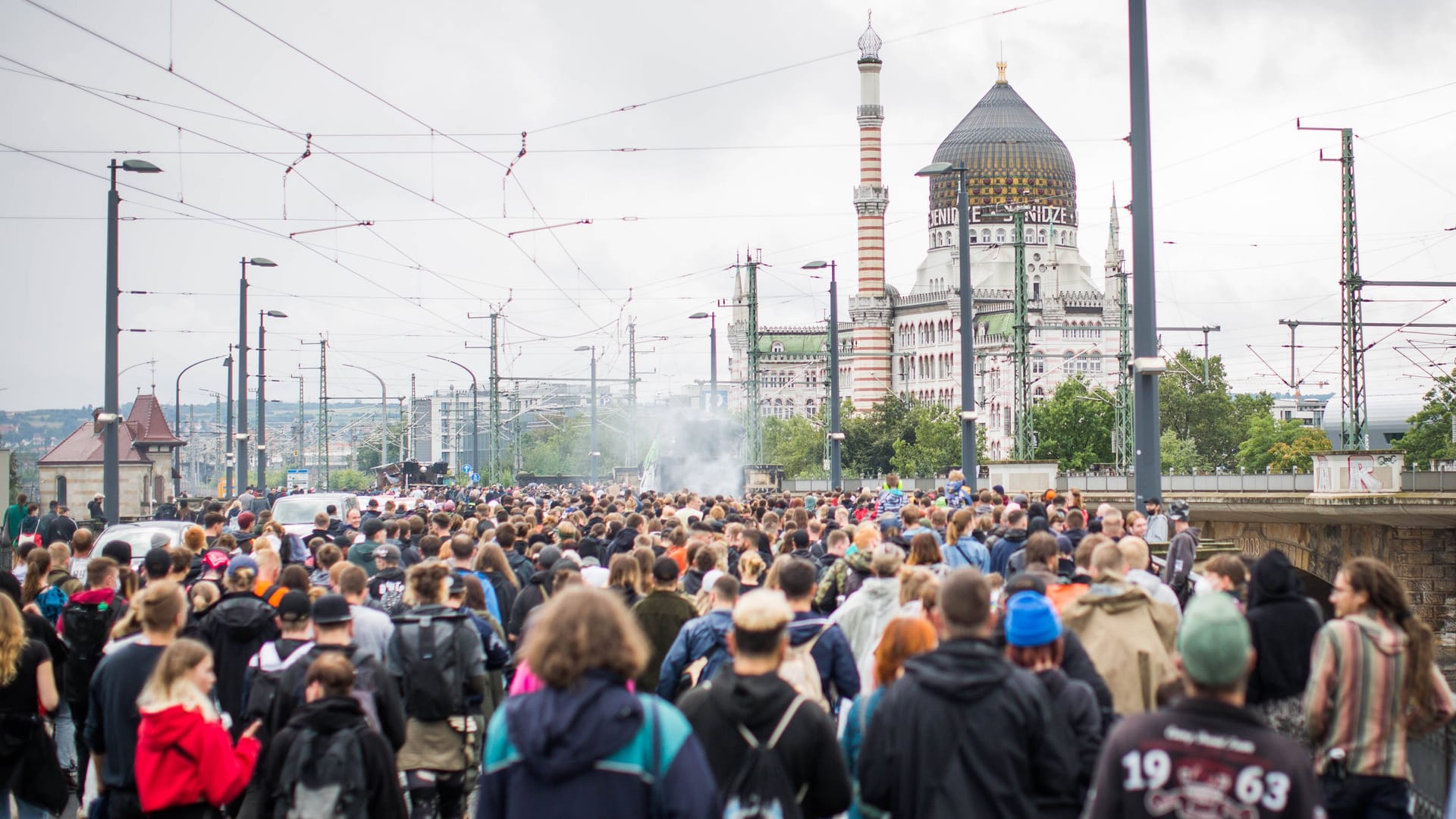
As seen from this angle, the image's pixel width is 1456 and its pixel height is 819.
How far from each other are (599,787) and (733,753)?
3.80ft

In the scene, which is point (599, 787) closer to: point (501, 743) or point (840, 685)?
point (501, 743)

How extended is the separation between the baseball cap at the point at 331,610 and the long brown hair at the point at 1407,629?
438cm

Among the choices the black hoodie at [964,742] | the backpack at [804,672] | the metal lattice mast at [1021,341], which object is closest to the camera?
the black hoodie at [964,742]

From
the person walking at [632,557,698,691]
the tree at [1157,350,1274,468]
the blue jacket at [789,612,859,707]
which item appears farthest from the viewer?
the tree at [1157,350,1274,468]

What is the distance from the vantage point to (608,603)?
473cm

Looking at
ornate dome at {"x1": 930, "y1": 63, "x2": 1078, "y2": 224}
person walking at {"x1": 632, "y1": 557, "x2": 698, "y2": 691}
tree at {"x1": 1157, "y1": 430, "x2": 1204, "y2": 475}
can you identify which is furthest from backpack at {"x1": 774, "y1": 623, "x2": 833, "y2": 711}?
ornate dome at {"x1": 930, "y1": 63, "x2": 1078, "y2": 224}

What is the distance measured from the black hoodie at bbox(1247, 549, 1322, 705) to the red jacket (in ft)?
15.8

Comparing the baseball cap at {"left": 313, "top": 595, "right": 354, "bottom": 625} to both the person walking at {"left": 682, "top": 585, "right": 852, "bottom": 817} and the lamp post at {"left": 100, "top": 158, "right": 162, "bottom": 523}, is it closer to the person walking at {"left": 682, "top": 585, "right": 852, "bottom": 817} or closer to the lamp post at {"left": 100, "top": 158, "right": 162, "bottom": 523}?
the person walking at {"left": 682, "top": 585, "right": 852, "bottom": 817}

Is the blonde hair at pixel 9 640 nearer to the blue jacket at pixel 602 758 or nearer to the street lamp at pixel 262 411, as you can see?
the blue jacket at pixel 602 758

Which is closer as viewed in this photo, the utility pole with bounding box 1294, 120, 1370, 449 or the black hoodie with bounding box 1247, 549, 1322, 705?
the black hoodie with bounding box 1247, 549, 1322, 705

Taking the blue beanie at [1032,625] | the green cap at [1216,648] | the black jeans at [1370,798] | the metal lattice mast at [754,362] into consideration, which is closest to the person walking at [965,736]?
the blue beanie at [1032,625]

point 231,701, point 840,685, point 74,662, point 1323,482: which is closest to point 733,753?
point 840,685

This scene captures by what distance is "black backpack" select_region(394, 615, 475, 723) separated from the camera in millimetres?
8117

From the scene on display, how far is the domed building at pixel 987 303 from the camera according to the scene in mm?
121125
